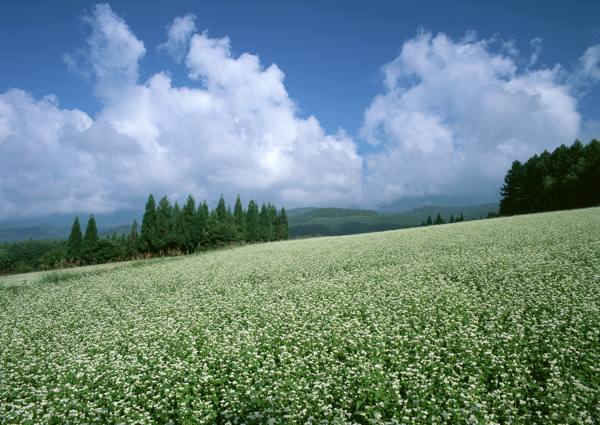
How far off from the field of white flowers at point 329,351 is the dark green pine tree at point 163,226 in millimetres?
47472

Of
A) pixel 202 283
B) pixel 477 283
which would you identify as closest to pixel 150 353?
pixel 202 283

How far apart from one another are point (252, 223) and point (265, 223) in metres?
5.16

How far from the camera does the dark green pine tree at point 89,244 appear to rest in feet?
209

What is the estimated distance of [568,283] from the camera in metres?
11.6

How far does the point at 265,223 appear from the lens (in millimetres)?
83625

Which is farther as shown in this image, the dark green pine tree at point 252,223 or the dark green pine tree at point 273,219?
the dark green pine tree at point 273,219

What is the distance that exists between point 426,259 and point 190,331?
14364 mm

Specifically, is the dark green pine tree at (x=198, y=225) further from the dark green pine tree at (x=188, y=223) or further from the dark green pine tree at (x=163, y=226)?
the dark green pine tree at (x=163, y=226)

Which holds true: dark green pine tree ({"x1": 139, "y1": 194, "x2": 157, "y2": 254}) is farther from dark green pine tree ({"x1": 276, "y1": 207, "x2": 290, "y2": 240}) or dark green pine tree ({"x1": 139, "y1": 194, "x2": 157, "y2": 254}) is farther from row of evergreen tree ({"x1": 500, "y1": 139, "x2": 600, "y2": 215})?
row of evergreen tree ({"x1": 500, "y1": 139, "x2": 600, "y2": 215})

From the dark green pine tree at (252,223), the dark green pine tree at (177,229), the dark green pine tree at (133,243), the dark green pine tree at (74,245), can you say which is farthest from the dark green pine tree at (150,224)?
the dark green pine tree at (252,223)

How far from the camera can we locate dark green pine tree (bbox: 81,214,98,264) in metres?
63.8

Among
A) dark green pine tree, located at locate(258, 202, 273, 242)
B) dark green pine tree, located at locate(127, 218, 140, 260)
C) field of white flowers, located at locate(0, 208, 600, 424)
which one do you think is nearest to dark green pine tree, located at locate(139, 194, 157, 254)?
dark green pine tree, located at locate(127, 218, 140, 260)

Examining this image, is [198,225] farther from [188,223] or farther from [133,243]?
[133,243]

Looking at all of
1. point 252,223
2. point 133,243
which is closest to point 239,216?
point 252,223
